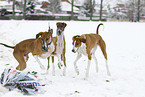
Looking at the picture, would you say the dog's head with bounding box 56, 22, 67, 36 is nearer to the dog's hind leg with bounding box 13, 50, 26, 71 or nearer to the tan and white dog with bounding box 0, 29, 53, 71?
the tan and white dog with bounding box 0, 29, 53, 71

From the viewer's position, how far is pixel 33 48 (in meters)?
5.93

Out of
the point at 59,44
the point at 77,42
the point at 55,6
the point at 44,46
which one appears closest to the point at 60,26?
the point at 59,44

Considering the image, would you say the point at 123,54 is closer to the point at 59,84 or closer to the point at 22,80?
the point at 59,84

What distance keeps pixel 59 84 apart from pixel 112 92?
169cm

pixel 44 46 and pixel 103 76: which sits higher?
pixel 44 46

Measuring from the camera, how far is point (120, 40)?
14.2m

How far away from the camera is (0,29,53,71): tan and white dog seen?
5.57 m

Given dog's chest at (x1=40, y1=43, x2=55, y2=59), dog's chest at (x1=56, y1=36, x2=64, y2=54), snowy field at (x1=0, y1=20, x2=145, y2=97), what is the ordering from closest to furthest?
1. snowy field at (x1=0, y1=20, x2=145, y2=97)
2. dog's chest at (x1=40, y1=43, x2=55, y2=59)
3. dog's chest at (x1=56, y1=36, x2=64, y2=54)

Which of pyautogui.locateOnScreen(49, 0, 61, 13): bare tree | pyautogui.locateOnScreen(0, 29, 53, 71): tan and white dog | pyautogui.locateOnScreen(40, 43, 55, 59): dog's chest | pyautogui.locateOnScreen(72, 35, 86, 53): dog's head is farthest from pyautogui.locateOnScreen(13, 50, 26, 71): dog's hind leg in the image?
pyautogui.locateOnScreen(49, 0, 61, 13): bare tree

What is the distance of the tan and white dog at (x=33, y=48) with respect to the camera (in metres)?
5.57

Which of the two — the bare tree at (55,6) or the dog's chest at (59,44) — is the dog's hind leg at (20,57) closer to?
the dog's chest at (59,44)

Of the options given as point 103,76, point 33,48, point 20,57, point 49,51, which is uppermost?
point 33,48

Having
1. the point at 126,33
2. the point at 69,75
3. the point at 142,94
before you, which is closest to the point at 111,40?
the point at 126,33

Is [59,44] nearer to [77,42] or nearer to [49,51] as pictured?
[49,51]
